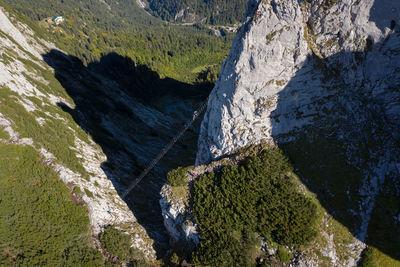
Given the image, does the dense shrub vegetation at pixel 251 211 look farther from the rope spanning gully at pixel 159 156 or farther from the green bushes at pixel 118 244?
the rope spanning gully at pixel 159 156

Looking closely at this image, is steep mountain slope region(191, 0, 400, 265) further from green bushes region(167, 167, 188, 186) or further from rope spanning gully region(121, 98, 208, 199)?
rope spanning gully region(121, 98, 208, 199)

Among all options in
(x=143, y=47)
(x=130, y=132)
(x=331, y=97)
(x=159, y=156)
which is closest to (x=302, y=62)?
(x=331, y=97)

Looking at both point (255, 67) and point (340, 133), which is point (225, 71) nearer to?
point (255, 67)

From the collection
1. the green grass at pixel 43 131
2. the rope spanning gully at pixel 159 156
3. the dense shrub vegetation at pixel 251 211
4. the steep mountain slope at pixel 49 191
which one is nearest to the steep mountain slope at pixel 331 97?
the dense shrub vegetation at pixel 251 211

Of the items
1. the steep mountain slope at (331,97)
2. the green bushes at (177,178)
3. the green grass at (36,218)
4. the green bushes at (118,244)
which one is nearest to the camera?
the steep mountain slope at (331,97)

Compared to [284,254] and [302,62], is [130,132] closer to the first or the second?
[302,62]

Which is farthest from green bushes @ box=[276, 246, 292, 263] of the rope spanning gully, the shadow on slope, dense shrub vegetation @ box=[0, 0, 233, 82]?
dense shrub vegetation @ box=[0, 0, 233, 82]
